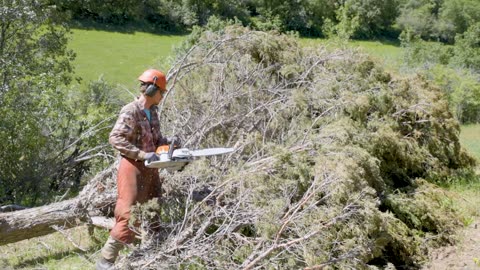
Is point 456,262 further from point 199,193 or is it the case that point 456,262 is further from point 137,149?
point 137,149

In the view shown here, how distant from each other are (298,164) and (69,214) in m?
2.36

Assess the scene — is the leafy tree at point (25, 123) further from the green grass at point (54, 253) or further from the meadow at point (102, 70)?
the green grass at point (54, 253)

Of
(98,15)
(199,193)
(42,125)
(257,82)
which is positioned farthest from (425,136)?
(98,15)

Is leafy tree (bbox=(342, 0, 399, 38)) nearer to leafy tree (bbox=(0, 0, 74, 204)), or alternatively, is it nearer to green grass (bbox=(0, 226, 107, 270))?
leafy tree (bbox=(0, 0, 74, 204))

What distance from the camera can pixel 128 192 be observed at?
13.6ft

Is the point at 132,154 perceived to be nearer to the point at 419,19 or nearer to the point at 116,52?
the point at 116,52

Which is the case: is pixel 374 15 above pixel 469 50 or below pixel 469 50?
above

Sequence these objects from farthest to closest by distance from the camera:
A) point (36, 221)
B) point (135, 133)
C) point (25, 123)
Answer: point (25, 123) < point (36, 221) < point (135, 133)

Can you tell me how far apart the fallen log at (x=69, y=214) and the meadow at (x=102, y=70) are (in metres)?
0.28

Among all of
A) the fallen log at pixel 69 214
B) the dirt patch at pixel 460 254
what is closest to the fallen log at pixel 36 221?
the fallen log at pixel 69 214

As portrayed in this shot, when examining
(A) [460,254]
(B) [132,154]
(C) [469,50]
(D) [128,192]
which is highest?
(B) [132,154]

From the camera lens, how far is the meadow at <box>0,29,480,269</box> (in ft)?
17.1

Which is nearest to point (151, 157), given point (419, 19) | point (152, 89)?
point (152, 89)

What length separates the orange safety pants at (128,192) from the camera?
4094mm
